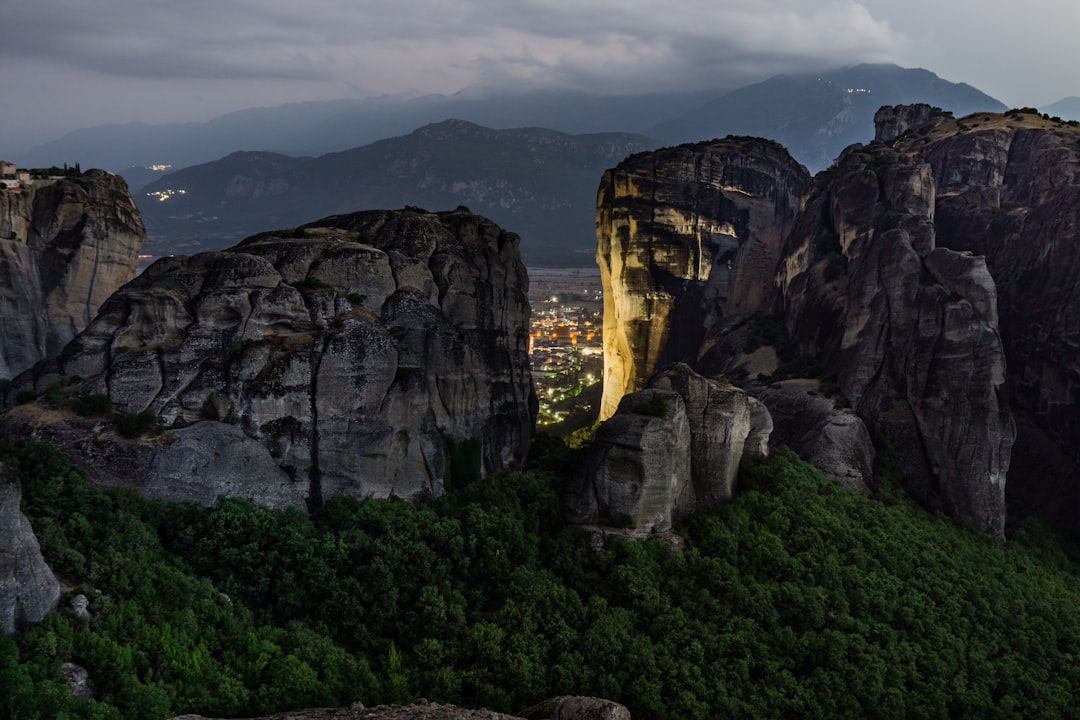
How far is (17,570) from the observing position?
1986cm

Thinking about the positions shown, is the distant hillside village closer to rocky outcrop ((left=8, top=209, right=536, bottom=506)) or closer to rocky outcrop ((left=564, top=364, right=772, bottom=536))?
rocky outcrop ((left=8, top=209, right=536, bottom=506))

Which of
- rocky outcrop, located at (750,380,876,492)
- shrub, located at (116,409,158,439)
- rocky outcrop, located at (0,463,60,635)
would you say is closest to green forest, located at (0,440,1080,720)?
rocky outcrop, located at (0,463,60,635)

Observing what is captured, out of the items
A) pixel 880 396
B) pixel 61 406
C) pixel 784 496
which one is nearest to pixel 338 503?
pixel 61 406

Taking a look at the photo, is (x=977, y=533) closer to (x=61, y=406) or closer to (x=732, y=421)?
(x=732, y=421)

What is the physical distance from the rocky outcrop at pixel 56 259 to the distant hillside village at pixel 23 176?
0.74 m

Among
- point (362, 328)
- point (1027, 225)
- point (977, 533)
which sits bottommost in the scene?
point (977, 533)

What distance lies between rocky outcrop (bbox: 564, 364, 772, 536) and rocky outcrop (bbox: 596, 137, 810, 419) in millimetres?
40847

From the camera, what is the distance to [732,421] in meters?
35.9

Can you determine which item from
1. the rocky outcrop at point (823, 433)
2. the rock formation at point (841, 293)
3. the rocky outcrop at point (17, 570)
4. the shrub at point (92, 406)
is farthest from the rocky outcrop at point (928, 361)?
the rocky outcrop at point (17, 570)

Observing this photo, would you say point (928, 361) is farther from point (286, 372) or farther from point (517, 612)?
point (286, 372)

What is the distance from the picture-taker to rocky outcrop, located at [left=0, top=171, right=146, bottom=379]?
4550cm

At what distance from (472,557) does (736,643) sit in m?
11.8

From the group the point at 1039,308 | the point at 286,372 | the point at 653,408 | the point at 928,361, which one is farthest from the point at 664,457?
the point at 1039,308

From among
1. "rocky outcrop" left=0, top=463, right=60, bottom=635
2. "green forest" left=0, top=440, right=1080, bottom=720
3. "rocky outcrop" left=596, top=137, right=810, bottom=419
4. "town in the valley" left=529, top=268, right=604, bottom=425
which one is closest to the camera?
"rocky outcrop" left=0, top=463, right=60, bottom=635
